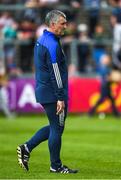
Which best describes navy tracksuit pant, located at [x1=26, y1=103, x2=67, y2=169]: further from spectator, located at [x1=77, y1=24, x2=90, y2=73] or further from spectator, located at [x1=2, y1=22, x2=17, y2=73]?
spectator, located at [x1=77, y1=24, x2=90, y2=73]

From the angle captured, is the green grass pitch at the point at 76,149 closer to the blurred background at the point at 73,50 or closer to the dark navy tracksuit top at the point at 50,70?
the dark navy tracksuit top at the point at 50,70

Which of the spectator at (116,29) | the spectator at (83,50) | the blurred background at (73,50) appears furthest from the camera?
the spectator at (116,29)

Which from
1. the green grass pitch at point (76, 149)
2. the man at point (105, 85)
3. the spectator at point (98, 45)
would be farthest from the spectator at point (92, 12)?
the green grass pitch at point (76, 149)

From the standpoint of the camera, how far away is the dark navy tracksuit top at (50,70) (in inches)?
458

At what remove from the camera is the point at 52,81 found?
464 inches

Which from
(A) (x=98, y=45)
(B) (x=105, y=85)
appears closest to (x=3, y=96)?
(B) (x=105, y=85)

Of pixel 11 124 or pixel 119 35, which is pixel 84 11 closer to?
pixel 119 35

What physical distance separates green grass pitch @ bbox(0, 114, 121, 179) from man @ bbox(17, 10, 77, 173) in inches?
19.2

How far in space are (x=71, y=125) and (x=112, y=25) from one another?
8437mm

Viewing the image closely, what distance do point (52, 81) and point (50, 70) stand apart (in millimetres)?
163

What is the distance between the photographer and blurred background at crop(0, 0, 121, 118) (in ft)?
95.0

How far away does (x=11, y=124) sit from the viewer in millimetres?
24594

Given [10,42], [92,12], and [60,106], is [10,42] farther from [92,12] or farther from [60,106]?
[60,106]

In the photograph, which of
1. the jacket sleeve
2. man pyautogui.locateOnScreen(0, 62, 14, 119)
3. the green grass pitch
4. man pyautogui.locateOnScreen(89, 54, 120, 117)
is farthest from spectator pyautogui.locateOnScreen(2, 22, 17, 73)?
the jacket sleeve
